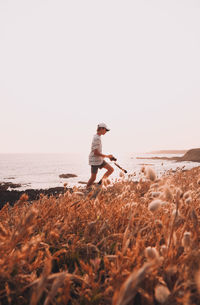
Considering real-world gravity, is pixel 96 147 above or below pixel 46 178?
above

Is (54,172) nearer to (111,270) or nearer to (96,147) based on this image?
(96,147)

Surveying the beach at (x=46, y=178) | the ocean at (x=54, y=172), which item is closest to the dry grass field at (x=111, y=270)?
the beach at (x=46, y=178)

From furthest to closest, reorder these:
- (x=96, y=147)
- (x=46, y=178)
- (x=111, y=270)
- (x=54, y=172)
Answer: (x=54, y=172) < (x=46, y=178) < (x=96, y=147) < (x=111, y=270)

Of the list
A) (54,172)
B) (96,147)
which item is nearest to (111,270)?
(96,147)

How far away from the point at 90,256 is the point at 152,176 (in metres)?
0.83

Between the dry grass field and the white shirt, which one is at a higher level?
the white shirt

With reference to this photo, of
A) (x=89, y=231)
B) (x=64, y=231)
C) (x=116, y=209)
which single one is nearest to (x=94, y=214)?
(x=116, y=209)

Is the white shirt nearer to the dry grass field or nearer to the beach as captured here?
the beach

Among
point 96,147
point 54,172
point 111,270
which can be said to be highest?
point 96,147

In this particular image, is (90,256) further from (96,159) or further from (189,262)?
(96,159)

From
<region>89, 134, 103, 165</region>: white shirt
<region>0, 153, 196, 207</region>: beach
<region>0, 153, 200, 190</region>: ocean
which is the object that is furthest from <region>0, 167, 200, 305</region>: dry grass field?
<region>89, 134, 103, 165</region>: white shirt

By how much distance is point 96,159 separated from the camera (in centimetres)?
740

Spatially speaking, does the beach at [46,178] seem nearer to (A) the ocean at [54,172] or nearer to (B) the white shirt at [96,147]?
(A) the ocean at [54,172]

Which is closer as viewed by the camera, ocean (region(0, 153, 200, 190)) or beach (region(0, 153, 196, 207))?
beach (region(0, 153, 196, 207))
